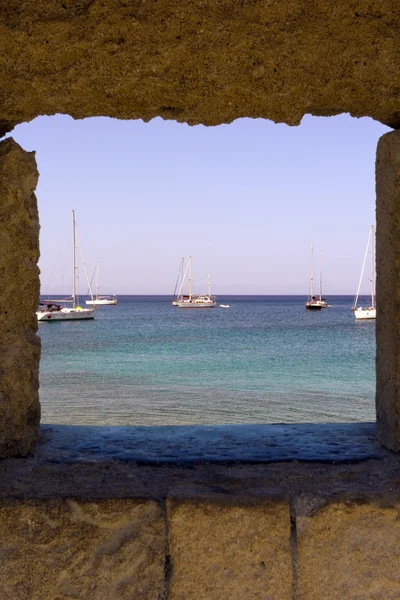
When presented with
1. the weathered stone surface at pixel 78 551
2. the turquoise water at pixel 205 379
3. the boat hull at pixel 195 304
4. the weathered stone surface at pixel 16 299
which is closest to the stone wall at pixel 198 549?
the weathered stone surface at pixel 78 551

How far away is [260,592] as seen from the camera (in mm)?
1783

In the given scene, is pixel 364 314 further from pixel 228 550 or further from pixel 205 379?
pixel 228 550

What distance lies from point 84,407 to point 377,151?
12044 mm

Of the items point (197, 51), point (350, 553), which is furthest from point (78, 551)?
point (197, 51)

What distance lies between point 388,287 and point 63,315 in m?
47.7

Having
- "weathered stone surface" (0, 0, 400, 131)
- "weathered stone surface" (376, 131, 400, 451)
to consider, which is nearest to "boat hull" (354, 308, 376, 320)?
"weathered stone surface" (376, 131, 400, 451)

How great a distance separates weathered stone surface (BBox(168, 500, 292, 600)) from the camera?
5.81 feet

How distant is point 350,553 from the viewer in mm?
1792

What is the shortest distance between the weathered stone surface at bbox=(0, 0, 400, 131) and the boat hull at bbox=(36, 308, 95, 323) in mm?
45894

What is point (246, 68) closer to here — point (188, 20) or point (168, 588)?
point (188, 20)

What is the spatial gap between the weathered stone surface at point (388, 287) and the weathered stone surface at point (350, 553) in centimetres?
46

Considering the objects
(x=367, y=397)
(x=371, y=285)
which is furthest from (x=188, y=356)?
(x=371, y=285)

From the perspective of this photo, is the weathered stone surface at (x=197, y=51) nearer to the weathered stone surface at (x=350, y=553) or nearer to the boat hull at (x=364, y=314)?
the weathered stone surface at (x=350, y=553)

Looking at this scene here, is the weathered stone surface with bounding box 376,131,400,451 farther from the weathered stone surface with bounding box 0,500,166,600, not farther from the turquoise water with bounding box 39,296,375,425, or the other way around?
the turquoise water with bounding box 39,296,375,425
